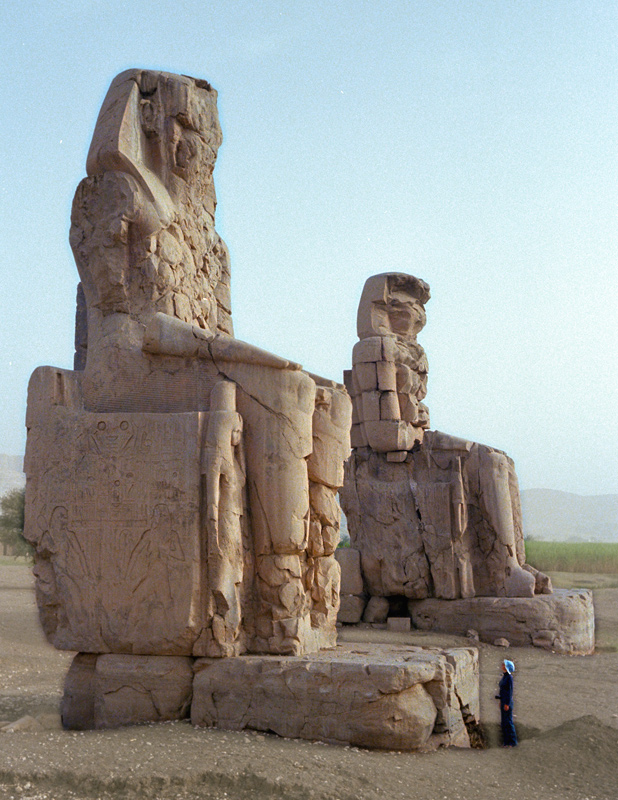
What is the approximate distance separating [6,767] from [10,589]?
40.6ft

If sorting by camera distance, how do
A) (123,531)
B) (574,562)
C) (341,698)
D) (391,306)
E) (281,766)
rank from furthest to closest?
1. (574,562)
2. (391,306)
3. (123,531)
4. (341,698)
5. (281,766)

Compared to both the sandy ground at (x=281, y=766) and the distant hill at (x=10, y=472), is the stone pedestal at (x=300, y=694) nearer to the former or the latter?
the sandy ground at (x=281, y=766)

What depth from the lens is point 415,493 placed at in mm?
10469

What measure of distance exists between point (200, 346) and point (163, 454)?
0.78 meters

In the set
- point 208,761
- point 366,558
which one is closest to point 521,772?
point 208,761

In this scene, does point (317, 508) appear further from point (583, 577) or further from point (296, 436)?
point (583, 577)

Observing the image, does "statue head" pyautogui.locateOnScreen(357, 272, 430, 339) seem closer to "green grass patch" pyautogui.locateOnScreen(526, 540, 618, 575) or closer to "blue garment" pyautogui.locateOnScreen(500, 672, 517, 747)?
"blue garment" pyautogui.locateOnScreen(500, 672, 517, 747)

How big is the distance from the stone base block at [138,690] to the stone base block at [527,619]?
507cm

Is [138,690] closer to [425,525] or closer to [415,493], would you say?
[425,525]

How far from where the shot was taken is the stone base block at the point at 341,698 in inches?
195

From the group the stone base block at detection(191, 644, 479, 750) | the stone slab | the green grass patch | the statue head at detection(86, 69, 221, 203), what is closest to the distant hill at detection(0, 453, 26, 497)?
the green grass patch

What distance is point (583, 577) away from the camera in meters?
21.3

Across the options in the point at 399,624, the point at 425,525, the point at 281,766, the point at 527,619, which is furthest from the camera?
the point at 425,525

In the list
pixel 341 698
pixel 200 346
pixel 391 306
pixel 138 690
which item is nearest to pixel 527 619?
pixel 391 306
